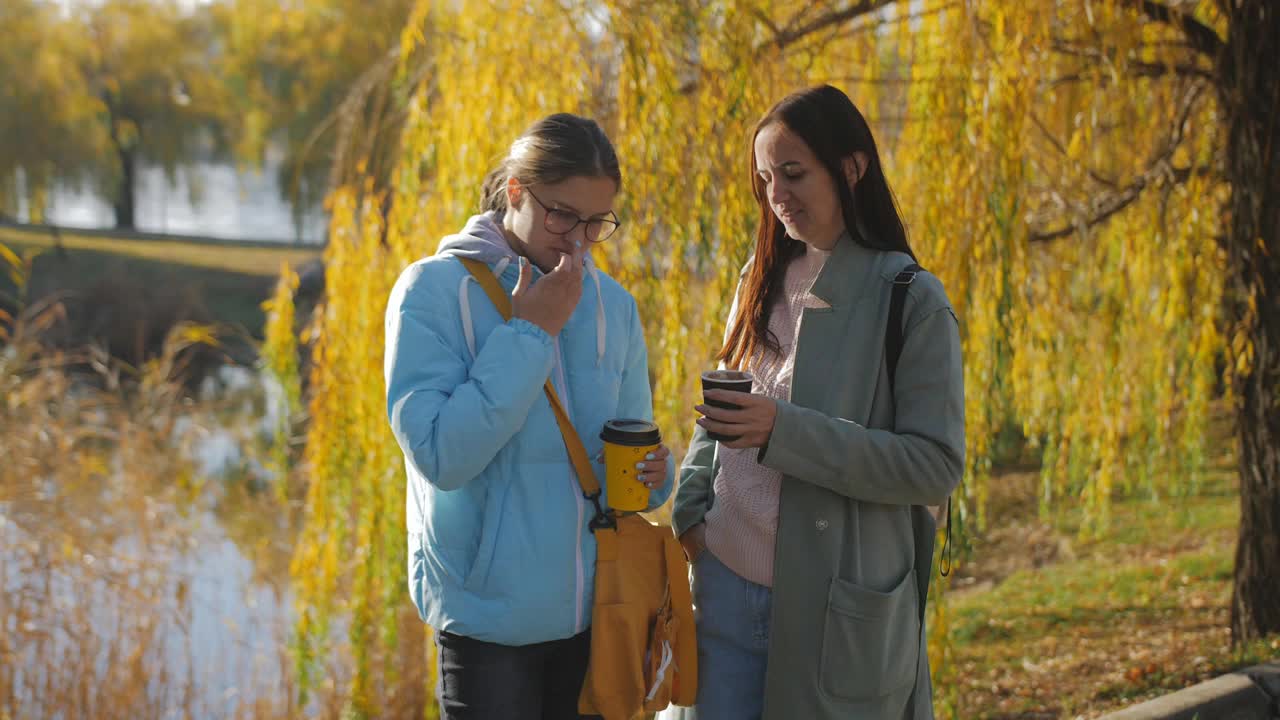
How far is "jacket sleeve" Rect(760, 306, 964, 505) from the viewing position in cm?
170

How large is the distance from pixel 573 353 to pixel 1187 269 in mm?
3771

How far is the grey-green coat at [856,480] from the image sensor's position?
5.61ft

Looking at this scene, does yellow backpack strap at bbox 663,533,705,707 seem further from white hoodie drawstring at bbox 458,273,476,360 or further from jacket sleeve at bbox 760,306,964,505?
white hoodie drawstring at bbox 458,273,476,360

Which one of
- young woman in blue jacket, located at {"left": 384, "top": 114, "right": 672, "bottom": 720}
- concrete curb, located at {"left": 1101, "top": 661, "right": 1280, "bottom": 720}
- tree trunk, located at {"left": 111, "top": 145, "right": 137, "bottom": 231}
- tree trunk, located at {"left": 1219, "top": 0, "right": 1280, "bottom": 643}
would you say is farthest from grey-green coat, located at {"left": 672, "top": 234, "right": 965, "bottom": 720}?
tree trunk, located at {"left": 111, "top": 145, "right": 137, "bottom": 231}

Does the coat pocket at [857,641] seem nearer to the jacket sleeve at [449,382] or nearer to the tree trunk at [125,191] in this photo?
the jacket sleeve at [449,382]

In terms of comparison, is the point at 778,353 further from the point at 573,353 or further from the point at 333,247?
the point at 333,247

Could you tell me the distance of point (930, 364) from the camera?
1721mm

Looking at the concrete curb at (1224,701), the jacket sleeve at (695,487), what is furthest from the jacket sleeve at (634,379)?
the concrete curb at (1224,701)

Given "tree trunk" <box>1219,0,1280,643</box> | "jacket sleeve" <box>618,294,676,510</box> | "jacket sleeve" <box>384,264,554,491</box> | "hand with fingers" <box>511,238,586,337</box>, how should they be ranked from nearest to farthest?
"jacket sleeve" <box>384,264,554,491</box>, "hand with fingers" <box>511,238,586,337</box>, "jacket sleeve" <box>618,294,676,510</box>, "tree trunk" <box>1219,0,1280,643</box>

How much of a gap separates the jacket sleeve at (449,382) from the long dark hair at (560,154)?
254 millimetres

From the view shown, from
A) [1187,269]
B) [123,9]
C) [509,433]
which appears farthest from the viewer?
[123,9]

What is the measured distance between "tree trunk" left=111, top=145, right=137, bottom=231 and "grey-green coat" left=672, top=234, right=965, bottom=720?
76.9ft

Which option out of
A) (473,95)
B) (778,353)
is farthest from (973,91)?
(778,353)

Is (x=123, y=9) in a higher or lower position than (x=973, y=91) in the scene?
higher
